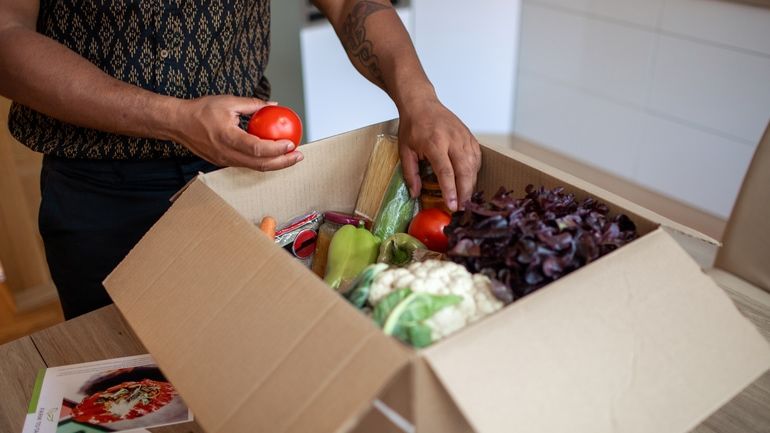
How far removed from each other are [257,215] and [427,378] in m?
0.55

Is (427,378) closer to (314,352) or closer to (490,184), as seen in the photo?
(314,352)

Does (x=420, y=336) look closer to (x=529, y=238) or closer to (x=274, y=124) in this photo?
(x=529, y=238)

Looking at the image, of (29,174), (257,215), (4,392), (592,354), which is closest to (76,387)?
(4,392)

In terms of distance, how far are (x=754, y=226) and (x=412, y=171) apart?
0.75 m

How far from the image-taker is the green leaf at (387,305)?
0.70 meters

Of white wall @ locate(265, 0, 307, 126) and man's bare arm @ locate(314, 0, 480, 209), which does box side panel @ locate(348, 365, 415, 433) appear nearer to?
man's bare arm @ locate(314, 0, 480, 209)

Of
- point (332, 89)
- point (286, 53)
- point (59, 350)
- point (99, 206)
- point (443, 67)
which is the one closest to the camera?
point (59, 350)

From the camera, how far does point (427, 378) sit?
0.61 meters

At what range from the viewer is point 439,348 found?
0.60m

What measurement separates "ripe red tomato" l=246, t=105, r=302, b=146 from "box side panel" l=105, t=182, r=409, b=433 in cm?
12

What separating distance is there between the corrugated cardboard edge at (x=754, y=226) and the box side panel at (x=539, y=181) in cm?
57

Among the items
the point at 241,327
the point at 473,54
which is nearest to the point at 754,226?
the point at 241,327

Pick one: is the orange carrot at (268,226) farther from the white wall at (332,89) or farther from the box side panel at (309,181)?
the white wall at (332,89)

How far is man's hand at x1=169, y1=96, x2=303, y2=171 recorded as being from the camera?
944 mm
